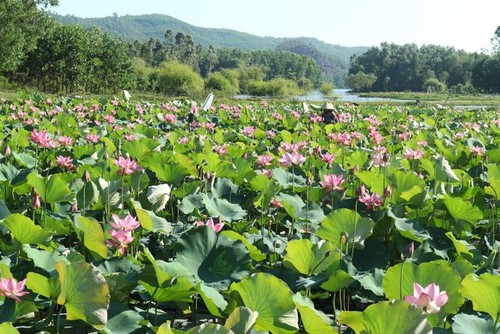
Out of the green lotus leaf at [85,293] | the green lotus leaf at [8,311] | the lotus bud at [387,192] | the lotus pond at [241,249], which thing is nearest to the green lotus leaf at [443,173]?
the lotus pond at [241,249]

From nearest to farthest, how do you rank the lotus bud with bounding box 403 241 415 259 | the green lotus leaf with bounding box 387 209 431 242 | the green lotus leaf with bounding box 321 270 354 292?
the green lotus leaf with bounding box 321 270 354 292 → the lotus bud with bounding box 403 241 415 259 → the green lotus leaf with bounding box 387 209 431 242

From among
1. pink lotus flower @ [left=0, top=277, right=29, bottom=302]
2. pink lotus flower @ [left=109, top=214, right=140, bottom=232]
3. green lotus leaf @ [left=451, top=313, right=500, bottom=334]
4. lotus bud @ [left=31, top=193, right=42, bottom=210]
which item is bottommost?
lotus bud @ [left=31, top=193, right=42, bottom=210]

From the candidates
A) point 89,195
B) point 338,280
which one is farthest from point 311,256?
point 89,195

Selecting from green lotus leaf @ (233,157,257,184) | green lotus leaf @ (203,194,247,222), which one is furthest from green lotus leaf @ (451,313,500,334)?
green lotus leaf @ (233,157,257,184)

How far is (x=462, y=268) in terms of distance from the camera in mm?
1497

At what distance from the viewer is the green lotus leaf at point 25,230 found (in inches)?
61.0

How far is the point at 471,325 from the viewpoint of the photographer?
3.94ft

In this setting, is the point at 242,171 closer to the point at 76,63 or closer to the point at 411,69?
the point at 76,63

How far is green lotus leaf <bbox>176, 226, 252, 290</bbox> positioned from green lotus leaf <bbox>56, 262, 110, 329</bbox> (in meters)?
0.32

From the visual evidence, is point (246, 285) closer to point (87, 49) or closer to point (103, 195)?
point (103, 195)

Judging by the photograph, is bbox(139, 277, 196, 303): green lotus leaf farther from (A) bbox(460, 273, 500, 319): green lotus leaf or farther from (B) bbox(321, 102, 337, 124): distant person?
(B) bbox(321, 102, 337, 124): distant person

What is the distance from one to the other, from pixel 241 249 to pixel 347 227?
1.34ft

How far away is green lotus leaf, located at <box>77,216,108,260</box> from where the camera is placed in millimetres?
1547

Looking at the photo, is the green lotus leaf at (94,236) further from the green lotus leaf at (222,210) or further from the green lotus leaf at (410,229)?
the green lotus leaf at (410,229)
